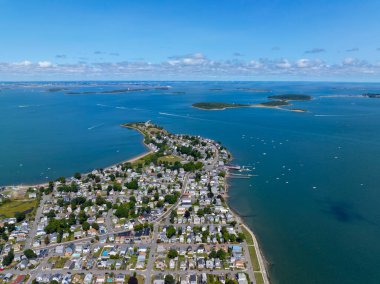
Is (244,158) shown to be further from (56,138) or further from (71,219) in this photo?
(56,138)

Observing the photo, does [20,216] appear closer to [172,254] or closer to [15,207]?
[15,207]

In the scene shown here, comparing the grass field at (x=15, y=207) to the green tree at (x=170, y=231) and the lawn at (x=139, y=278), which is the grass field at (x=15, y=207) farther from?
the lawn at (x=139, y=278)

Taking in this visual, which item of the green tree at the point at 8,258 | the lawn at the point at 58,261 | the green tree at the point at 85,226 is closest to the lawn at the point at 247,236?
the green tree at the point at 85,226

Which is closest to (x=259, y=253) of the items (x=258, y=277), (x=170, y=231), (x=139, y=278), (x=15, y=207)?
(x=258, y=277)

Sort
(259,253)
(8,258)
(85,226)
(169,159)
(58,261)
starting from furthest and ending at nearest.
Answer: (169,159) < (85,226) < (259,253) < (58,261) < (8,258)

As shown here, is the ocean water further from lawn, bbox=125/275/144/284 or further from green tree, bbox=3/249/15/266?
green tree, bbox=3/249/15/266

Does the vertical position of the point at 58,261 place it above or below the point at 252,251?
below
